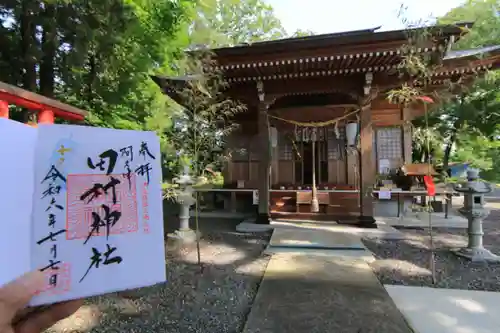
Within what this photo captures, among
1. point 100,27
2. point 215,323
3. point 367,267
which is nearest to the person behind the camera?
point 215,323

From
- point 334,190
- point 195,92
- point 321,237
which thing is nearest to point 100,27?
point 195,92

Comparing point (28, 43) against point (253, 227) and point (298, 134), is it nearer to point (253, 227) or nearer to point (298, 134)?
point (253, 227)

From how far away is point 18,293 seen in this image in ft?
2.94

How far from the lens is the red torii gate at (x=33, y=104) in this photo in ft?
3.76

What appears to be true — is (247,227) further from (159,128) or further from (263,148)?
(159,128)

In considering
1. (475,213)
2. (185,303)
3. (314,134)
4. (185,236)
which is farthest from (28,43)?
(475,213)

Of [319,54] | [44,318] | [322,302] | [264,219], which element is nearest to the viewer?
[44,318]

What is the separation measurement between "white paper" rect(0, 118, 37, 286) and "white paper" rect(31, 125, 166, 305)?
0.10 feet

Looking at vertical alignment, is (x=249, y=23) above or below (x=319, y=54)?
above

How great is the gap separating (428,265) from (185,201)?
4285mm

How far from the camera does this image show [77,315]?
2795mm

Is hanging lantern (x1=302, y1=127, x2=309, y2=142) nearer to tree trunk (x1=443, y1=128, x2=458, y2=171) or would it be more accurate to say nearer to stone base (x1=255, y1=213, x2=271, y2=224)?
stone base (x1=255, y1=213, x2=271, y2=224)

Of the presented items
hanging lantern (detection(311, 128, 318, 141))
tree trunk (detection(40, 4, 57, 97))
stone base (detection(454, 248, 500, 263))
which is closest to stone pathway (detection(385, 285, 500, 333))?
stone base (detection(454, 248, 500, 263))

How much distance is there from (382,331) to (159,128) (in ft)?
18.3
